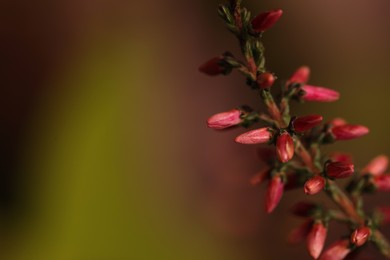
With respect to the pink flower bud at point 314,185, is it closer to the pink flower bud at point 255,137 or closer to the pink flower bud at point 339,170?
the pink flower bud at point 339,170

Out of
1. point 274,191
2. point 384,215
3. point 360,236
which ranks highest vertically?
point 274,191

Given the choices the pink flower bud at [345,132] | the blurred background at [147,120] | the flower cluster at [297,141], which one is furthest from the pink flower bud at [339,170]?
the blurred background at [147,120]

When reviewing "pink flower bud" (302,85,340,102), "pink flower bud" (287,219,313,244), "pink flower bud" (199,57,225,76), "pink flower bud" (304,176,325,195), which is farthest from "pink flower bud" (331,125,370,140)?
"pink flower bud" (199,57,225,76)

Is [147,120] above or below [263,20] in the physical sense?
below

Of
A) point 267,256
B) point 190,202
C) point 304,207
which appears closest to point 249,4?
point 190,202

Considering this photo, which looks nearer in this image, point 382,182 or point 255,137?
point 255,137

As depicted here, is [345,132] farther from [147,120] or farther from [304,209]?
[147,120]

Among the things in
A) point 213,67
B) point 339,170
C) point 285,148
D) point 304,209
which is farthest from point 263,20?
point 304,209
